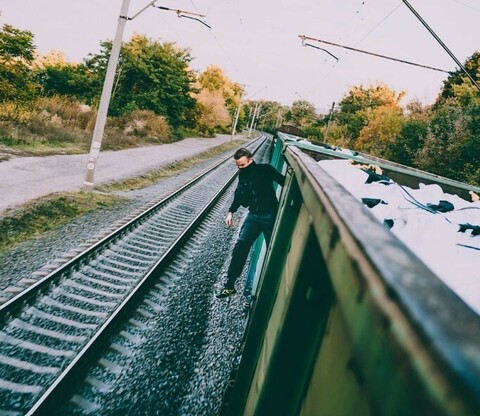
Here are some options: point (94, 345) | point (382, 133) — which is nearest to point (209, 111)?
point (382, 133)

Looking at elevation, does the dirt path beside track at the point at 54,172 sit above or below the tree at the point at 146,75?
below

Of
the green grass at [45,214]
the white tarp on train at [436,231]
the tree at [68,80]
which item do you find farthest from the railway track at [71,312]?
the tree at [68,80]

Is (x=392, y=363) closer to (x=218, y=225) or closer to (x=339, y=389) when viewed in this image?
(x=339, y=389)

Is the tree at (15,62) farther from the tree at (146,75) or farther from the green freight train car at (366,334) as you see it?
the green freight train car at (366,334)

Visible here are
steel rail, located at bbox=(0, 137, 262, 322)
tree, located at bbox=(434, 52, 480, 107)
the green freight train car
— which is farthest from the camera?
tree, located at bbox=(434, 52, 480, 107)

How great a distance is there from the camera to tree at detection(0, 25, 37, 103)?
17.5 m

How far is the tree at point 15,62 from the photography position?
17.5m

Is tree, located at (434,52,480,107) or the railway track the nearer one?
the railway track

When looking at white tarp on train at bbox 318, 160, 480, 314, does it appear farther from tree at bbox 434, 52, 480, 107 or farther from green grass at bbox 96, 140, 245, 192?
tree at bbox 434, 52, 480, 107

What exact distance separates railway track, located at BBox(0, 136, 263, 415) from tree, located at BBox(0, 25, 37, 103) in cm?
1411

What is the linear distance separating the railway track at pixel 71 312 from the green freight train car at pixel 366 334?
3.09 m

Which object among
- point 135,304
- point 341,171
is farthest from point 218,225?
point 341,171

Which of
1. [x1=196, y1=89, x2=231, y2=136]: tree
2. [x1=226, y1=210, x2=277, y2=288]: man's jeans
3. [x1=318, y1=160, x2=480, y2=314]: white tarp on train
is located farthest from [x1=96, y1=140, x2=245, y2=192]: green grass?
[x1=196, y1=89, x2=231, y2=136]: tree

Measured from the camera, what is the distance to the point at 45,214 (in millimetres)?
8875
